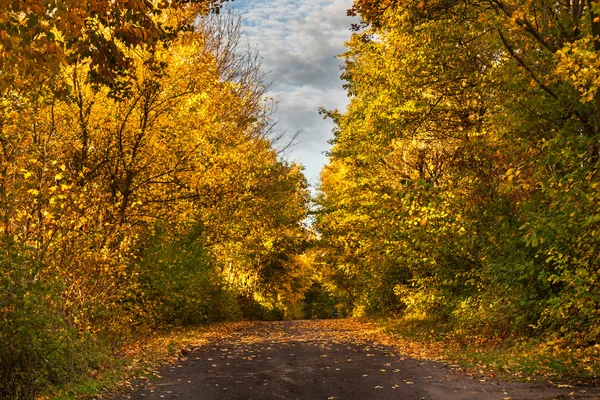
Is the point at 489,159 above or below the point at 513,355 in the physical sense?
above

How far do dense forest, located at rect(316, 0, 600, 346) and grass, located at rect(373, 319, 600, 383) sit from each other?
0.38 m

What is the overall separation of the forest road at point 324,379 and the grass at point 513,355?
66 cm

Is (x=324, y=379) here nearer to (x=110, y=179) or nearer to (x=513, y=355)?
(x=513, y=355)

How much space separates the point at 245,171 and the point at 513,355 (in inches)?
557

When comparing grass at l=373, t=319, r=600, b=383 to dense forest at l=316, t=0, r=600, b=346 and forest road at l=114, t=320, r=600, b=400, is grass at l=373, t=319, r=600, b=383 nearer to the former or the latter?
dense forest at l=316, t=0, r=600, b=346

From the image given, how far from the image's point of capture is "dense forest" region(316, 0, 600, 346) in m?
10.4

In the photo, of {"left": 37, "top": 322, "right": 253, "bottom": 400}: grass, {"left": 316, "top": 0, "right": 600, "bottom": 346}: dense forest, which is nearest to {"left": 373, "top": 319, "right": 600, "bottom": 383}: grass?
{"left": 316, "top": 0, "right": 600, "bottom": 346}: dense forest

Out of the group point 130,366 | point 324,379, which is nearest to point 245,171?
point 130,366

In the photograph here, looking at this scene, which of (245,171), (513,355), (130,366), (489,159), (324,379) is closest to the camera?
(324,379)

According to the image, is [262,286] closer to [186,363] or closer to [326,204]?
[326,204]

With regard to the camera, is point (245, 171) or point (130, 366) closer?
point (130, 366)

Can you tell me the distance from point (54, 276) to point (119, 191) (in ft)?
24.9

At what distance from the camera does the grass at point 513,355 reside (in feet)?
35.2

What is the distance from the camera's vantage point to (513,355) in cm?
1293
